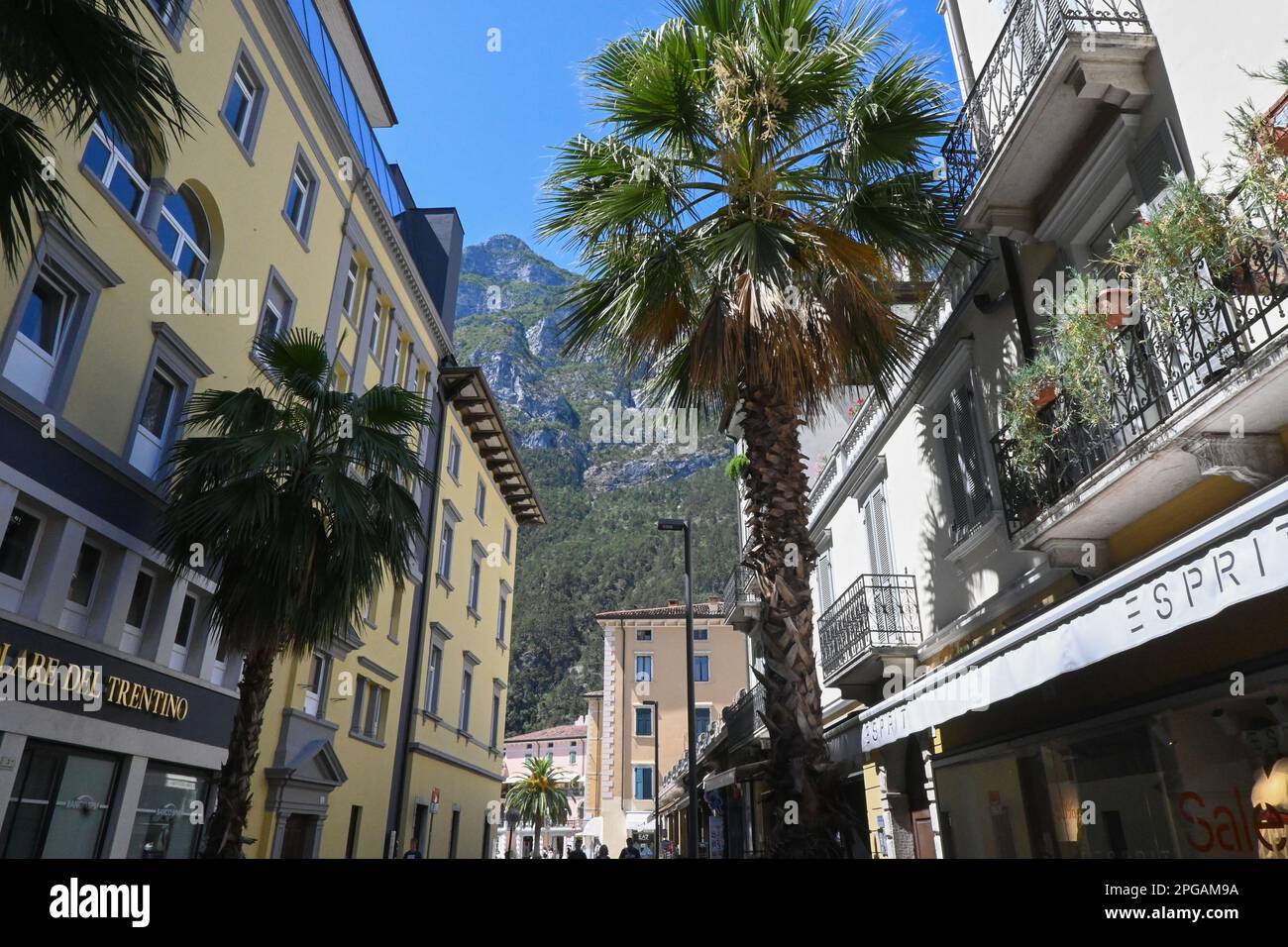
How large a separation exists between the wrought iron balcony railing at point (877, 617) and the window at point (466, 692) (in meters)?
20.0

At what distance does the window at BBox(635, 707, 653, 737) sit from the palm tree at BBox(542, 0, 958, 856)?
46.5 meters

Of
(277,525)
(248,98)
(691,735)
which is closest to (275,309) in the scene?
(248,98)

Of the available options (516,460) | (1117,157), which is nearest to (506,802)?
(516,460)

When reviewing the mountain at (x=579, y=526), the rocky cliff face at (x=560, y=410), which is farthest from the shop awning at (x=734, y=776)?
the rocky cliff face at (x=560, y=410)

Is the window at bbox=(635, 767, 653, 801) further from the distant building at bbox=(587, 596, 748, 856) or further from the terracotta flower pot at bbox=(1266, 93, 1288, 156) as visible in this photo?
the terracotta flower pot at bbox=(1266, 93, 1288, 156)

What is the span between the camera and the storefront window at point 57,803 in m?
9.99

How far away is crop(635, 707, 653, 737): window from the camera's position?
54094 millimetres

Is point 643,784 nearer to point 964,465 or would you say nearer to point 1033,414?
point 964,465

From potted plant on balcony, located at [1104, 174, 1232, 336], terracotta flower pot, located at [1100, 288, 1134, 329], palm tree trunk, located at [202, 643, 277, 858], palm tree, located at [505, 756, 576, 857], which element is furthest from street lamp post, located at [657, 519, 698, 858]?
palm tree, located at [505, 756, 576, 857]

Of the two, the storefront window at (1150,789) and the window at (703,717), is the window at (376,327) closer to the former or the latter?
the storefront window at (1150,789)

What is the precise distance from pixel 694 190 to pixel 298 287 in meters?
10.9

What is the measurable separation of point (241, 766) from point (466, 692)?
22.1m

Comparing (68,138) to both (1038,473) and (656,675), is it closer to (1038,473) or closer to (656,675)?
(1038,473)

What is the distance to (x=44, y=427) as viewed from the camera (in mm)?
10344
